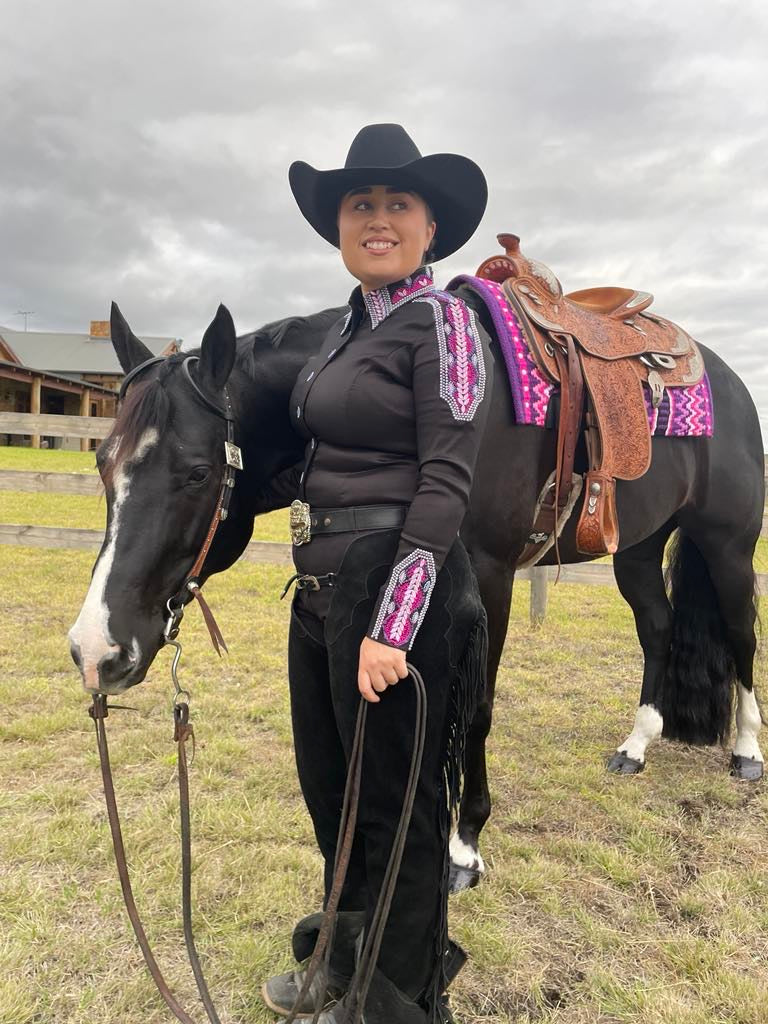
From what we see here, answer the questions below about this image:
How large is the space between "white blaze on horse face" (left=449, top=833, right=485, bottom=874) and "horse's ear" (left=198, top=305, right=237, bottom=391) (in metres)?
1.75

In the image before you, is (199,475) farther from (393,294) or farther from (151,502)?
(393,294)

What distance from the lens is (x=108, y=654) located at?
1.43m

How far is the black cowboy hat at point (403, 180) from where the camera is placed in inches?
60.1

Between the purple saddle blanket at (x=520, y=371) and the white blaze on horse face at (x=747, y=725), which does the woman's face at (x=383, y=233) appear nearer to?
the purple saddle blanket at (x=520, y=371)

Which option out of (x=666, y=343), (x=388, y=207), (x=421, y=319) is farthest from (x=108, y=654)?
(x=666, y=343)

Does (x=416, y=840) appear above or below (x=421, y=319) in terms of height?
below

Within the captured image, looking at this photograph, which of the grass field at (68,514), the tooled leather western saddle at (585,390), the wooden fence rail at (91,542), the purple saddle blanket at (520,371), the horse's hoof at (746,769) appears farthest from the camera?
the grass field at (68,514)

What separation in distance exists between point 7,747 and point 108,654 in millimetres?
2269

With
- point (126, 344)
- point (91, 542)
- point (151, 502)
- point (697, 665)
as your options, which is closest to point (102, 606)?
point (151, 502)

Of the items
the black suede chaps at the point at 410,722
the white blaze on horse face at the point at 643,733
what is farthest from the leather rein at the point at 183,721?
the white blaze on horse face at the point at 643,733

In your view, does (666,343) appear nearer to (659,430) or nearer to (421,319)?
(659,430)

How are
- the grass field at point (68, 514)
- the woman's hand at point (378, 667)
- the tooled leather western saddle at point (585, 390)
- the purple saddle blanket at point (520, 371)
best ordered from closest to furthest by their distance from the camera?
the woman's hand at point (378, 667) < the purple saddle blanket at point (520, 371) < the tooled leather western saddle at point (585, 390) < the grass field at point (68, 514)

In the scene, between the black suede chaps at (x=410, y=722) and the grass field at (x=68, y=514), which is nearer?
the black suede chaps at (x=410, y=722)

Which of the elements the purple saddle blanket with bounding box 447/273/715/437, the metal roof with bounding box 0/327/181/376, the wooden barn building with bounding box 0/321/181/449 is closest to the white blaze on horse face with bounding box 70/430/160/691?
the purple saddle blanket with bounding box 447/273/715/437
